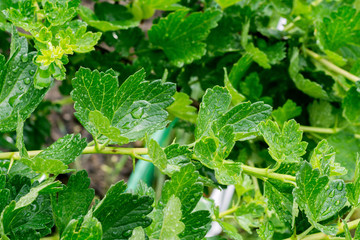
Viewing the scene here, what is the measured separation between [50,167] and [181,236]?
0.44 feet

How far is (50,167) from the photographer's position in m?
0.32

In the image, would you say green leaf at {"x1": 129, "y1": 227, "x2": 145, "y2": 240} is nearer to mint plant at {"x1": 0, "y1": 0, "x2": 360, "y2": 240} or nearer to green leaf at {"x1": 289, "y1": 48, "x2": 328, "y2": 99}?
mint plant at {"x1": 0, "y1": 0, "x2": 360, "y2": 240}

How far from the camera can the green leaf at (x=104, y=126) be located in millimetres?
319

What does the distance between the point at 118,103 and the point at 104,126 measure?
4cm

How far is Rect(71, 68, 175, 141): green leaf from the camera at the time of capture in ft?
1.16

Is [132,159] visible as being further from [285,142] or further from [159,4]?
[159,4]

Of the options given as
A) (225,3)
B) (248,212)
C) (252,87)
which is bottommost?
(248,212)

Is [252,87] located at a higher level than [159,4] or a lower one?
lower

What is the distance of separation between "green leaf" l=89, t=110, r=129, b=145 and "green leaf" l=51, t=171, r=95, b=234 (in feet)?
0.19

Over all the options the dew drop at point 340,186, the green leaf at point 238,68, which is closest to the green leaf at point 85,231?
the dew drop at point 340,186

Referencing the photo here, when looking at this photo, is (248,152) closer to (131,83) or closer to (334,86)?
(334,86)

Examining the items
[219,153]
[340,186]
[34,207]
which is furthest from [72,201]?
[340,186]

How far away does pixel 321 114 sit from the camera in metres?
0.70

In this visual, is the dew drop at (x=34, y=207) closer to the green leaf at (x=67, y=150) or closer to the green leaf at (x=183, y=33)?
the green leaf at (x=67, y=150)
